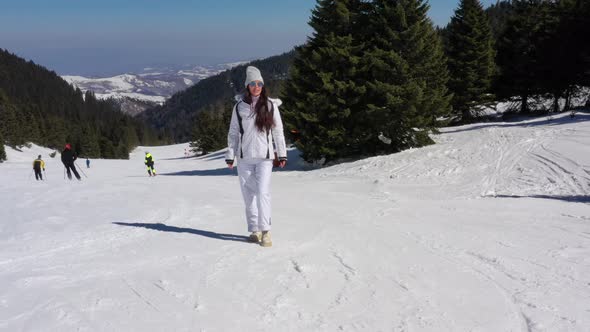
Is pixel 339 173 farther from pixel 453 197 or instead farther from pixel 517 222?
pixel 517 222

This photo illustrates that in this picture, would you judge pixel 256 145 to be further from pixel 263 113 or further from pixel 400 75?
pixel 400 75

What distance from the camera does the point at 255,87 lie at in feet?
16.8

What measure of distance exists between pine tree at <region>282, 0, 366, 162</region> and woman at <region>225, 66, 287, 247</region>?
45.5 ft

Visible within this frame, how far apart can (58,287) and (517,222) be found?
6501 millimetres

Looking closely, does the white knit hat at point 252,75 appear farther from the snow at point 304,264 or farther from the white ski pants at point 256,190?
the snow at point 304,264

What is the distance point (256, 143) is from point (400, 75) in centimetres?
1486

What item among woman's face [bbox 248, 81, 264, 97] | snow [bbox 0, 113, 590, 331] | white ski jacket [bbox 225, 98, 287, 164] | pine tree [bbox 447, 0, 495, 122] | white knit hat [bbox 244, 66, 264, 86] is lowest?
snow [bbox 0, 113, 590, 331]

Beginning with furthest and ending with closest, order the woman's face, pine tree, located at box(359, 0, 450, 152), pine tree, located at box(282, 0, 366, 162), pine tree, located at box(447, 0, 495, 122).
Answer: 1. pine tree, located at box(447, 0, 495, 122)
2. pine tree, located at box(282, 0, 366, 162)
3. pine tree, located at box(359, 0, 450, 152)
4. the woman's face

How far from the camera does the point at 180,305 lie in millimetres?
3379

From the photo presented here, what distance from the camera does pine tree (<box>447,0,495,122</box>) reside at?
1086 inches

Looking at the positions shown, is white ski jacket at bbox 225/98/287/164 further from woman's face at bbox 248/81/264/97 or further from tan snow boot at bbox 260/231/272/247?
tan snow boot at bbox 260/231/272/247

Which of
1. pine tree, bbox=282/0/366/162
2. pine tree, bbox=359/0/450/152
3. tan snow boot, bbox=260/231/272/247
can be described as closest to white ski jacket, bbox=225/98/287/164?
tan snow boot, bbox=260/231/272/247

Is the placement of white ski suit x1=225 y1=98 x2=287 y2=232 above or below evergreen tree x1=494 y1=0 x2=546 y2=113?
below

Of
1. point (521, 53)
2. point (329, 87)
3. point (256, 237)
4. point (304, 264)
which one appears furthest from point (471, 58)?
point (304, 264)
